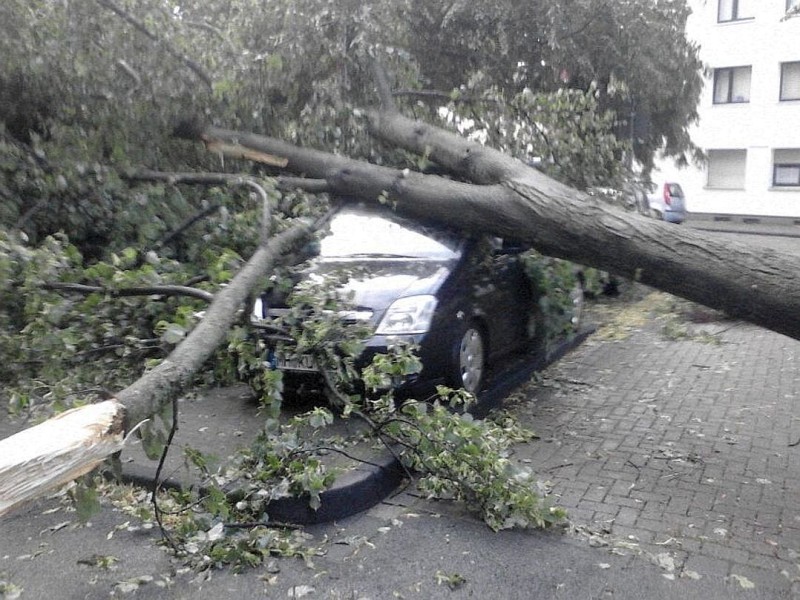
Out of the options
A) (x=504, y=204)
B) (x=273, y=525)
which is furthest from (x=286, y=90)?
(x=273, y=525)

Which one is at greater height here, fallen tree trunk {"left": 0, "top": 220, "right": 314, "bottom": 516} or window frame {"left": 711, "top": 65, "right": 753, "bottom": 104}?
window frame {"left": 711, "top": 65, "right": 753, "bottom": 104}

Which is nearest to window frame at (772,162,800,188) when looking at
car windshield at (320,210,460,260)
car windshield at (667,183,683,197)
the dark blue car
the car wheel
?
car windshield at (667,183,683,197)

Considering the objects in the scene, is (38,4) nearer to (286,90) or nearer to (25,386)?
(286,90)

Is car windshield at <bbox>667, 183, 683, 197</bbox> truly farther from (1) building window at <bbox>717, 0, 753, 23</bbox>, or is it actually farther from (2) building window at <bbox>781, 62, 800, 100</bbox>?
(1) building window at <bbox>717, 0, 753, 23</bbox>

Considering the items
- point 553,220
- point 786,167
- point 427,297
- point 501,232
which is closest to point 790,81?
point 786,167

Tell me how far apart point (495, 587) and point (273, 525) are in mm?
1232

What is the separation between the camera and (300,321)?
4.94 meters

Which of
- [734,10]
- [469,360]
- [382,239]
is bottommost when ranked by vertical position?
[469,360]

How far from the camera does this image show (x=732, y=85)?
28891mm

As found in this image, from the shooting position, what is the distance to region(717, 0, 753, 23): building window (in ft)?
91.7

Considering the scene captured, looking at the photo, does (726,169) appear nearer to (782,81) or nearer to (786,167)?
(786,167)

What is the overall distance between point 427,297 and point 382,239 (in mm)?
1065

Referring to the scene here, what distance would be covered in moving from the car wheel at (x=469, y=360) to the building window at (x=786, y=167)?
2499 centimetres

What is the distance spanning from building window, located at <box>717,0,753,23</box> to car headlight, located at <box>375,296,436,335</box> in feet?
86.6
